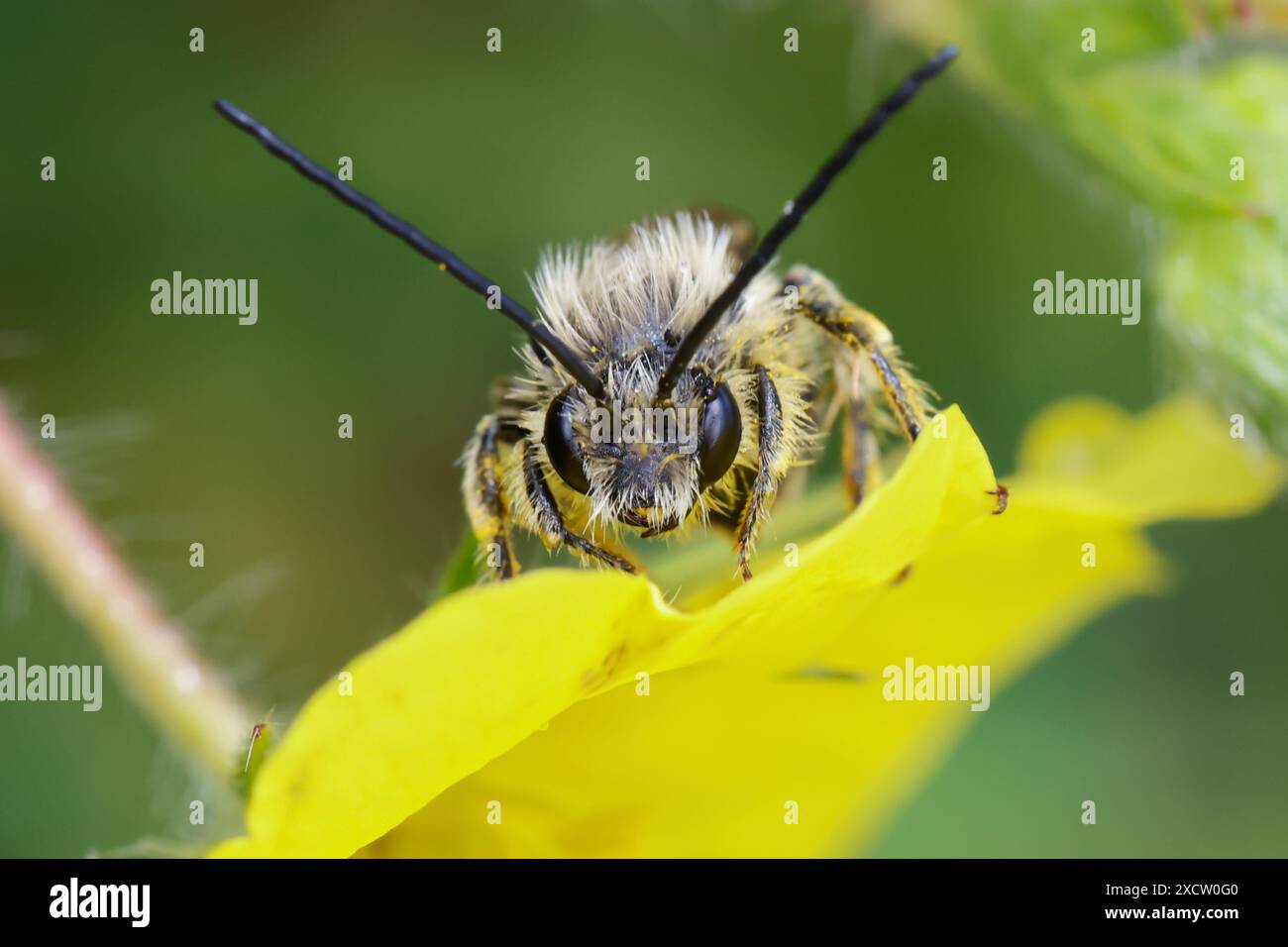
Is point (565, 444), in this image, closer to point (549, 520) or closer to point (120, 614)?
point (549, 520)

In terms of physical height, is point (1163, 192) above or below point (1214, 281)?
above

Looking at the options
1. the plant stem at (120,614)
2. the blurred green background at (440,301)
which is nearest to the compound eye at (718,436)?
the plant stem at (120,614)

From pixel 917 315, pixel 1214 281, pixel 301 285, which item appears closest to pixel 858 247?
pixel 917 315

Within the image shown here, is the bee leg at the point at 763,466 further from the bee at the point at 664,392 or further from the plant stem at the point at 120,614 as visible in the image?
the plant stem at the point at 120,614

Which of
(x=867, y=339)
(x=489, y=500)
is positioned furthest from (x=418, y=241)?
(x=867, y=339)

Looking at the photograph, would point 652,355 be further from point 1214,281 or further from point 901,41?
point 901,41

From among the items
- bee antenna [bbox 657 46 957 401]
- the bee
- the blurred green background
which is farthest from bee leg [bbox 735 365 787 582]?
the blurred green background
